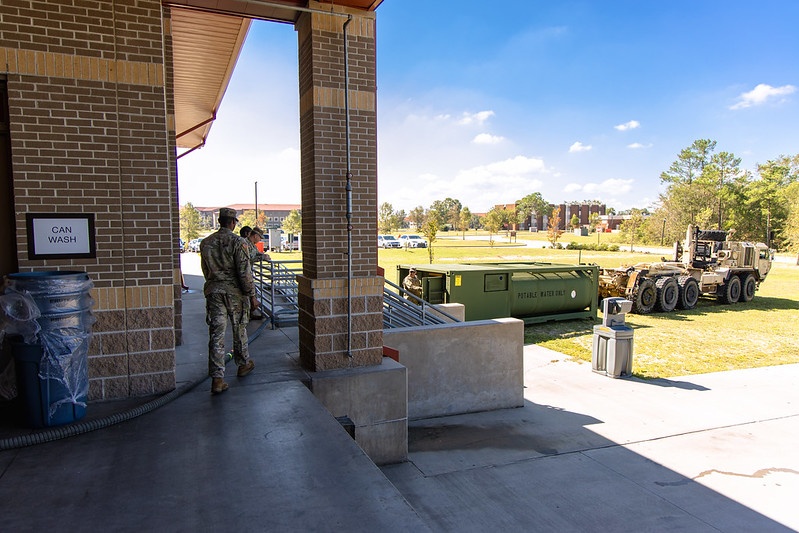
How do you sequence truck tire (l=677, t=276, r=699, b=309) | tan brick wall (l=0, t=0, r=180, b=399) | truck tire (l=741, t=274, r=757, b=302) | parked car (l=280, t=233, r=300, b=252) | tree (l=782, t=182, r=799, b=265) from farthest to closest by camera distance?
parked car (l=280, t=233, r=300, b=252) < tree (l=782, t=182, r=799, b=265) < truck tire (l=741, t=274, r=757, b=302) < truck tire (l=677, t=276, r=699, b=309) < tan brick wall (l=0, t=0, r=180, b=399)

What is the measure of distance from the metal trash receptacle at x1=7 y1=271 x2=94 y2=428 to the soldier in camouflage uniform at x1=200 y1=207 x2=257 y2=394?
1098mm

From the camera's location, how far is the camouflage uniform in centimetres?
484

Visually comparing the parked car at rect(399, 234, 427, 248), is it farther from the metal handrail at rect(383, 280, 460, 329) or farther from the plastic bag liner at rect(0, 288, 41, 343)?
the plastic bag liner at rect(0, 288, 41, 343)

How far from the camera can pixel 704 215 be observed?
46875 mm

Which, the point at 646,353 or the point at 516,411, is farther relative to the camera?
the point at 646,353

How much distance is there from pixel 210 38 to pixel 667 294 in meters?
15.6

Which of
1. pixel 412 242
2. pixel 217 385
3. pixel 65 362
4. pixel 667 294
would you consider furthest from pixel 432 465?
pixel 412 242

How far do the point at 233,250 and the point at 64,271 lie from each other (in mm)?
1408

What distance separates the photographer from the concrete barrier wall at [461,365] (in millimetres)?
7375

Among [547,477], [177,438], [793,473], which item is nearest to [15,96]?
[177,438]

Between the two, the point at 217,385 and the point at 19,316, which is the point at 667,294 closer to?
the point at 217,385

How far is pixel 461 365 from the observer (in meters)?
7.70

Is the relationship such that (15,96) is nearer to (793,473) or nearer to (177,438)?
(177,438)

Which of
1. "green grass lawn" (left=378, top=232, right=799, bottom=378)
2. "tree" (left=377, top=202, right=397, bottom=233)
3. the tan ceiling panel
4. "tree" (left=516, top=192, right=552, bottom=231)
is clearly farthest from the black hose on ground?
"tree" (left=516, top=192, right=552, bottom=231)
